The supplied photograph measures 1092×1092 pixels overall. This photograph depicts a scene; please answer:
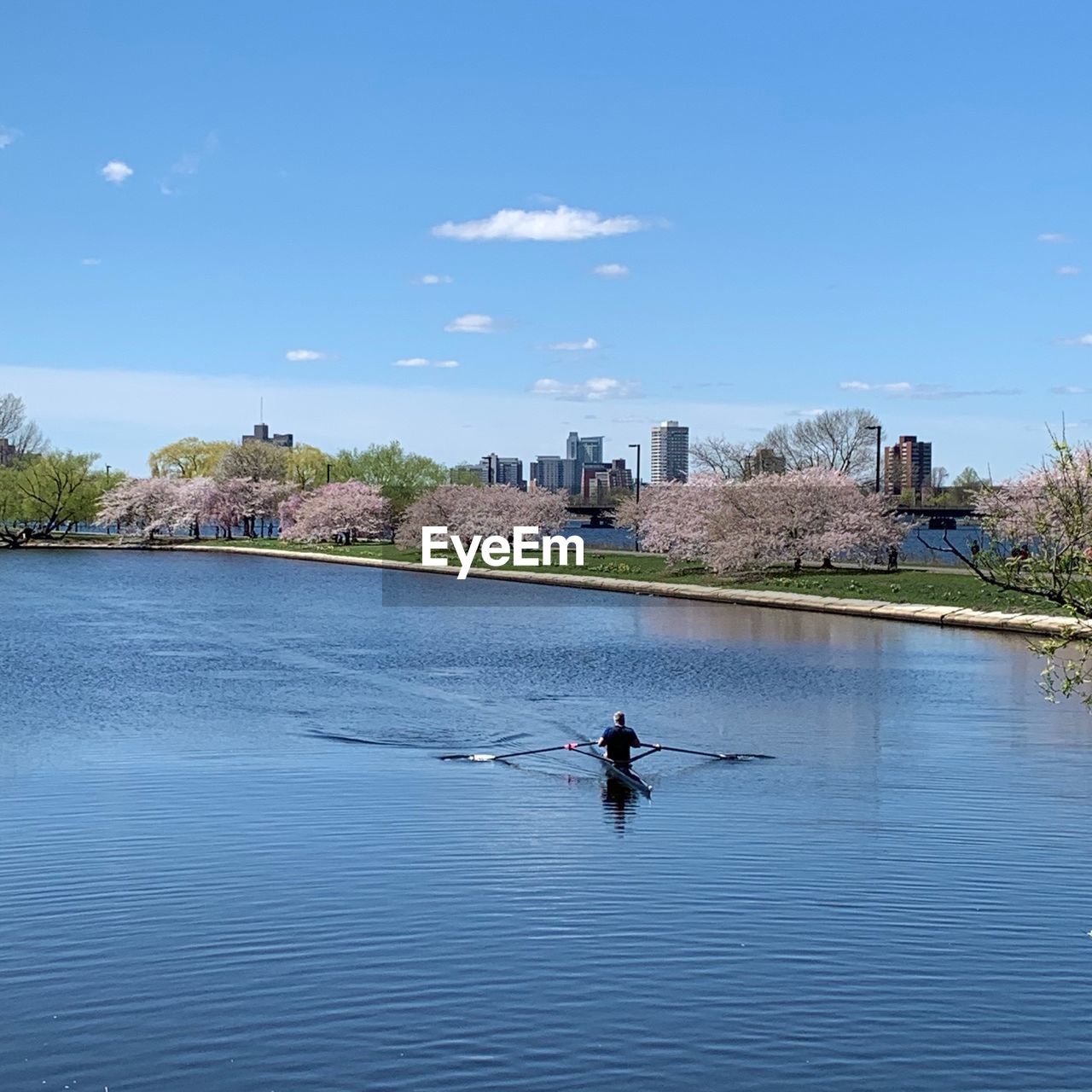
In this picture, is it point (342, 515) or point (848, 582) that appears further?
point (342, 515)

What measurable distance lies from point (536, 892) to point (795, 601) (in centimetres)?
5062

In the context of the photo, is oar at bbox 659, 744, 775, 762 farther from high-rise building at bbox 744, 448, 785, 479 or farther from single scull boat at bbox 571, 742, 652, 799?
high-rise building at bbox 744, 448, 785, 479

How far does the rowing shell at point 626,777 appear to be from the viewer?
84.7ft

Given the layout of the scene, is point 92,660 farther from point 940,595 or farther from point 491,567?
point 491,567

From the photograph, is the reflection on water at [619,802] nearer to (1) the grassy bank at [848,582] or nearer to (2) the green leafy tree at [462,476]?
(1) the grassy bank at [848,582]

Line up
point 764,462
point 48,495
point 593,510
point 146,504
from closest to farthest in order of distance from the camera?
point 764,462 < point 48,495 < point 146,504 < point 593,510

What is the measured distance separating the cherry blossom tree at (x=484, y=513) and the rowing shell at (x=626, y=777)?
3592 inches

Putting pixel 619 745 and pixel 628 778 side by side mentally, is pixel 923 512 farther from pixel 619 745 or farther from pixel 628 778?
pixel 628 778

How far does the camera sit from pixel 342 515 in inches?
5571

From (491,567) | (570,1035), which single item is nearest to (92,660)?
(570,1035)

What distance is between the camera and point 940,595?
64500mm

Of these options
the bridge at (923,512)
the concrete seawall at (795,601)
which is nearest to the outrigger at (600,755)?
the concrete seawall at (795,601)

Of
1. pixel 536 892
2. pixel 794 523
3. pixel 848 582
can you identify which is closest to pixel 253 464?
pixel 794 523

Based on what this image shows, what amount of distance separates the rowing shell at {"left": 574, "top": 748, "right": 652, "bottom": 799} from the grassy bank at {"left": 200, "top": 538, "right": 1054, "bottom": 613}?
24.5 metres
